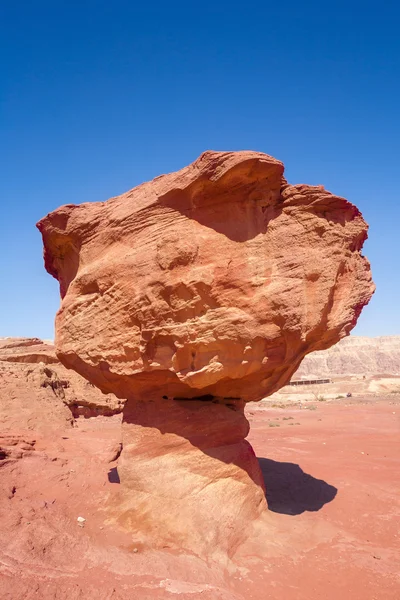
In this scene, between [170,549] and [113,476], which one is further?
[113,476]

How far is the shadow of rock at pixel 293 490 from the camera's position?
8.37 meters

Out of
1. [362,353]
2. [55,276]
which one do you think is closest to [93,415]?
[55,276]

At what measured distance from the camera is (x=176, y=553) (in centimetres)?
588

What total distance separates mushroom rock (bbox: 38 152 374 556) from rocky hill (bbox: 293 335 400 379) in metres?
77.1

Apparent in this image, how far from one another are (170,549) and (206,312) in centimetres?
350

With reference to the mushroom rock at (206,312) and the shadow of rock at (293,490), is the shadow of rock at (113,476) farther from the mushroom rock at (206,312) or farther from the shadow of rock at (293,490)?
the shadow of rock at (293,490)

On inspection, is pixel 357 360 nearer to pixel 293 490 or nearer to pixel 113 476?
pixel 293 490

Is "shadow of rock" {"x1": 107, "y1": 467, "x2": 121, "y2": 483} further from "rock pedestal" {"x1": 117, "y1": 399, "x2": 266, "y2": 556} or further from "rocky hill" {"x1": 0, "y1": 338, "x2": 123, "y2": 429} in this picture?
"rocky hill" {"x1": 0, "y1": 338, "x2": 123, "y2": 429}

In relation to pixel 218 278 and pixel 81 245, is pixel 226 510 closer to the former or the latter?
pixel 218 278

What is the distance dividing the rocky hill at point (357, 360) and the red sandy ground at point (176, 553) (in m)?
74.4

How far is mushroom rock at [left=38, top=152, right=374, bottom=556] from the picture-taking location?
21.3ft

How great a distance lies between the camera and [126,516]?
6676 millimetres

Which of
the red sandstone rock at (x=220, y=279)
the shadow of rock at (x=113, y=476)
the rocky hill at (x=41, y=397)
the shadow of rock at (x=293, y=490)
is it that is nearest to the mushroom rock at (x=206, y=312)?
the red sandstone rock at (x=220, y=279)

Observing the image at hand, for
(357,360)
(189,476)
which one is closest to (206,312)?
(189,476)
